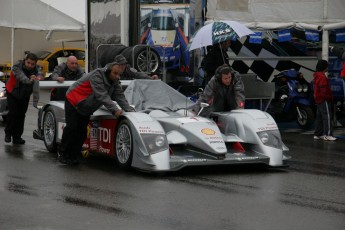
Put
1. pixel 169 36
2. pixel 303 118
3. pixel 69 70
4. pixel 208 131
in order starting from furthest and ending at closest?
pixel 169 36, pixel 303 118, pixel 69 70, pixel 208 131

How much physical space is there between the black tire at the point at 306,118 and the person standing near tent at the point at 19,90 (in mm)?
6061

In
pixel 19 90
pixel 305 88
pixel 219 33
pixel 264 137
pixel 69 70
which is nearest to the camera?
pixel 264 137

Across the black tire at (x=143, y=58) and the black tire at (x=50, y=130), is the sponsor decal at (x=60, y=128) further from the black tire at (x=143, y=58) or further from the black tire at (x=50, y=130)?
the black tire at (x=143, y=58)

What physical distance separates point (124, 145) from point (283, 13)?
7452 millimetres

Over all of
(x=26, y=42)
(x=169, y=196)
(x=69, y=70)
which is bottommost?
(x=169, y=196)

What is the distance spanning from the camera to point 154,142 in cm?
1085

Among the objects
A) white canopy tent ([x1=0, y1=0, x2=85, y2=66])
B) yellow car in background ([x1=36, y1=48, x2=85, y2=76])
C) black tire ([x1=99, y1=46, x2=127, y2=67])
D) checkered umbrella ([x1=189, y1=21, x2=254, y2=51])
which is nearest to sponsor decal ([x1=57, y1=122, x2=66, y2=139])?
black tire ([x1=99, y1=46, x2=127, y2=67])

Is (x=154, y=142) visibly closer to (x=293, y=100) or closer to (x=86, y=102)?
(x=86, y=102)

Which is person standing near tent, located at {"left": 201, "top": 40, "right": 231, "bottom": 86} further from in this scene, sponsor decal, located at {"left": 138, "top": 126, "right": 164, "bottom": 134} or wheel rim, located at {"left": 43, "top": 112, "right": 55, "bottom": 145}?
sponsor decal, located at {"left": 138, "top": 126, "right": 164, "bottom": 134}

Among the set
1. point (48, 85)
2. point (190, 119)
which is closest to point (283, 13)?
point (48, 85)

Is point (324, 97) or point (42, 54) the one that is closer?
point (324, 97)

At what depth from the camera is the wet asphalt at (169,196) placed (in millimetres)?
7906

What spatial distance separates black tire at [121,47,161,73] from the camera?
53.1 ft

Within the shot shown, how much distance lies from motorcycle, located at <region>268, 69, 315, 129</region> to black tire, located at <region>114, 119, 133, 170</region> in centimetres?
706
